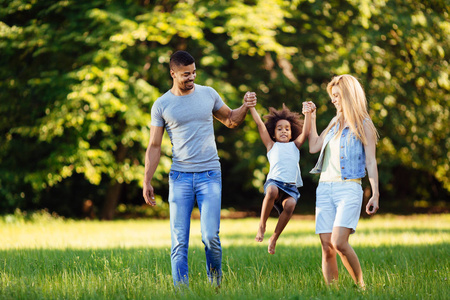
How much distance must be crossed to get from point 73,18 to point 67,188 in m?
8.18

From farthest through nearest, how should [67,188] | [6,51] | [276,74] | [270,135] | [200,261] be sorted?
[67,188], [276,74], [6,51], [200,261], [270,135]

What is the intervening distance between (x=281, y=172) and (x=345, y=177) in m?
0.70

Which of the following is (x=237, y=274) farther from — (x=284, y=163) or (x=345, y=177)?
(x=345, y=177)

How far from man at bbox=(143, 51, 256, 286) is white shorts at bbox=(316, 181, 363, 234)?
3.19 feet

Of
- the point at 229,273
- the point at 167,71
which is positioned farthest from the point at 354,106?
the point at 167,71

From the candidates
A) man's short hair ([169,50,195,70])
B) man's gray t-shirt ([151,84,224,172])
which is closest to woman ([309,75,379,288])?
man's gray t-shirt ([151,84,224,172])

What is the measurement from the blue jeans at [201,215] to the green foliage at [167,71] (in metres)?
8.24

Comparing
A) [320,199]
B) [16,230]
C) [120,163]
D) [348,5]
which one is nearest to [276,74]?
[348,5]

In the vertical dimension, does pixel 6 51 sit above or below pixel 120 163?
above

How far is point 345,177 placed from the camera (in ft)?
16.7

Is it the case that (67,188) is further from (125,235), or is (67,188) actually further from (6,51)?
(125,235)

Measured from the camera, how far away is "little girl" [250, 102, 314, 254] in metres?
5.46

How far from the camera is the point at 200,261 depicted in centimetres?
691

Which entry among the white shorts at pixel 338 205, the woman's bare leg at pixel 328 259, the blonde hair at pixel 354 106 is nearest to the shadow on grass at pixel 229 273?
the woman's bare leg at pixel 328 259
